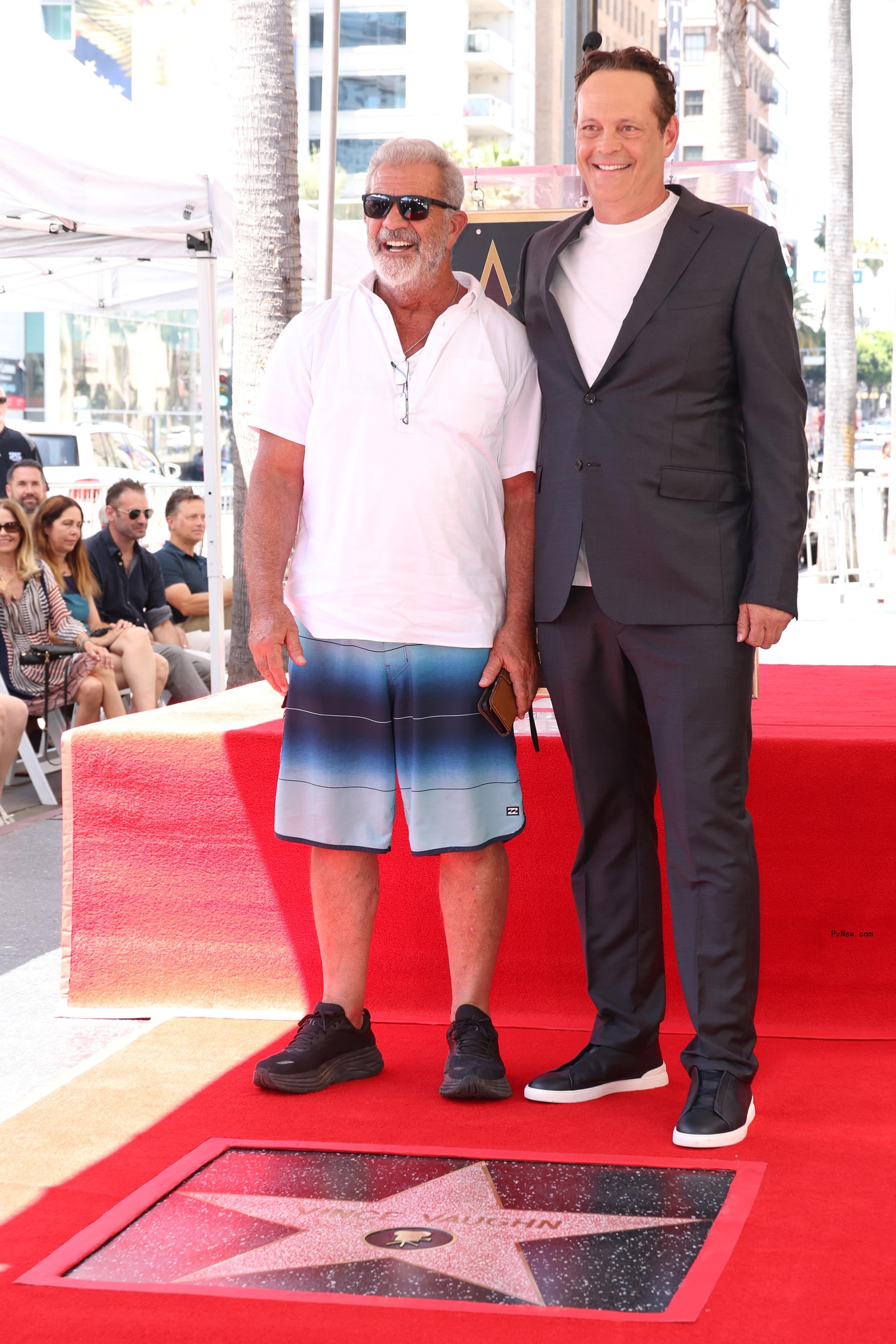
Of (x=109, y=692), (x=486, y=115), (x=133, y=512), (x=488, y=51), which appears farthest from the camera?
(x=488, y=51)

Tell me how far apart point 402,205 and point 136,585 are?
227 inches

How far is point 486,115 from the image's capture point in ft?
269

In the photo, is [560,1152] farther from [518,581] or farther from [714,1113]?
[518,581]

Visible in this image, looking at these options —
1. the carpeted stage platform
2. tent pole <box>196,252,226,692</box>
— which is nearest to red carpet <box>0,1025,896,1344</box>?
the carpeted stage platform

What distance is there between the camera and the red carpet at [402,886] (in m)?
4.03

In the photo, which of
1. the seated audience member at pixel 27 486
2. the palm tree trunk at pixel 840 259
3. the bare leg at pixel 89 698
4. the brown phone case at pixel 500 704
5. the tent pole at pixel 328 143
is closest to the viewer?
the brown phone case at pixel 500 704

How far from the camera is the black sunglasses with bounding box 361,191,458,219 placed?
340cm

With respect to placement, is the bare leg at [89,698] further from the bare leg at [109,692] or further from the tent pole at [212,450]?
the tent pole at [212,450]

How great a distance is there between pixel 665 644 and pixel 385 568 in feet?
2.05

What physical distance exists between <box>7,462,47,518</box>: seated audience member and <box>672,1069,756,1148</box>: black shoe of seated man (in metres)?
6.43

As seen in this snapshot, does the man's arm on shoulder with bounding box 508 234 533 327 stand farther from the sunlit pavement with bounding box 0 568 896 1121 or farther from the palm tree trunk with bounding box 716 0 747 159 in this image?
the palm tree trunk with bounding box 716 0 747 159

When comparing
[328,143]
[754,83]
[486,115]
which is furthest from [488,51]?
[328,143]

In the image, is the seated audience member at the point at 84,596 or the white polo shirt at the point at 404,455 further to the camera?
the seated audience member at the point at 84,596

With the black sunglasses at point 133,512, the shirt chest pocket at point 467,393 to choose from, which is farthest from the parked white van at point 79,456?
the shirt chest pocket at point 467,393
